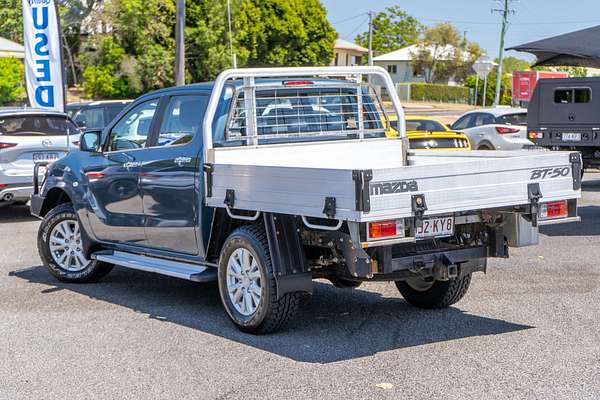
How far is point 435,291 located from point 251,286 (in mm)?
1718

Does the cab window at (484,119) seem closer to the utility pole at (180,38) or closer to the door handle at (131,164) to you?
the utility pole at (180,38)

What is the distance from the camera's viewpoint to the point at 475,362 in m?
6.61

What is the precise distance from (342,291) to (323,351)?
7.68ft

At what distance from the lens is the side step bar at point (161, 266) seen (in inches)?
315

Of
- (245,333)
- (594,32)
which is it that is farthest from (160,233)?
(594,32)

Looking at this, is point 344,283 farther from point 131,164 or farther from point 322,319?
point 131,164

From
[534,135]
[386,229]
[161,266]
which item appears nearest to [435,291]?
[386,229]

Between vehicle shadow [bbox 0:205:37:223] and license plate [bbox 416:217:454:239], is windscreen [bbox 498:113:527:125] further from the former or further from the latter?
license plate [bbox 416:217:454:239]

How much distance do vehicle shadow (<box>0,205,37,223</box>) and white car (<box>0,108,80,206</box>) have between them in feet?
2.15

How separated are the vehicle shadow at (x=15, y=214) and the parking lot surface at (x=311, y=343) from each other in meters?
5.35

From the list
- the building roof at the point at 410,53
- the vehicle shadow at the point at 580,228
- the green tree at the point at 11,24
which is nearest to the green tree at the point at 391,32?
the building roof at the point at 410,53

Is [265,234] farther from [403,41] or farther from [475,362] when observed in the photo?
[403,41]

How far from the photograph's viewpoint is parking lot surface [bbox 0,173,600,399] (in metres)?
6.11

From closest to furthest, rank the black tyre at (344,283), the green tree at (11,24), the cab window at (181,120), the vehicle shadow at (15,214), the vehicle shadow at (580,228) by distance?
the cab window at (181,120), the black tyre at (344,283), the vehicle shadow at (580,228), the vehicle shadow at (15,214), the green tree at (11,24)
